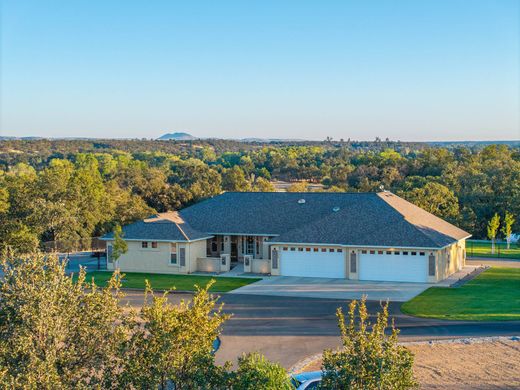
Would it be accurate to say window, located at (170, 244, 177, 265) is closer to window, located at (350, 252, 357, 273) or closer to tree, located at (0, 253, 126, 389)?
window, located at (350, 252, 357, 273)


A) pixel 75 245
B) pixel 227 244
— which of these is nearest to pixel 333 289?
pixel 227 244

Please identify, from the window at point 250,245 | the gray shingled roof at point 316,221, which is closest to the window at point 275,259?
the gray shingled roof at point 316,221

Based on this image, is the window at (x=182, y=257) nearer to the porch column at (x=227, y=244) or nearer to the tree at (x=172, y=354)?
the porch column at (x=227, y=244)

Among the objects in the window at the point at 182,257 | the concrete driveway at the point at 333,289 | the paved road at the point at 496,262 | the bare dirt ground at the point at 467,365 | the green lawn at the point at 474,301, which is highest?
the window at the point at 182,257

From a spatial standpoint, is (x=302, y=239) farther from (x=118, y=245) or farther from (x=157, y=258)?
(x=118, y=245)

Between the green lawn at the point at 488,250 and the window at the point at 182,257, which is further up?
the window at the point at 182,257
